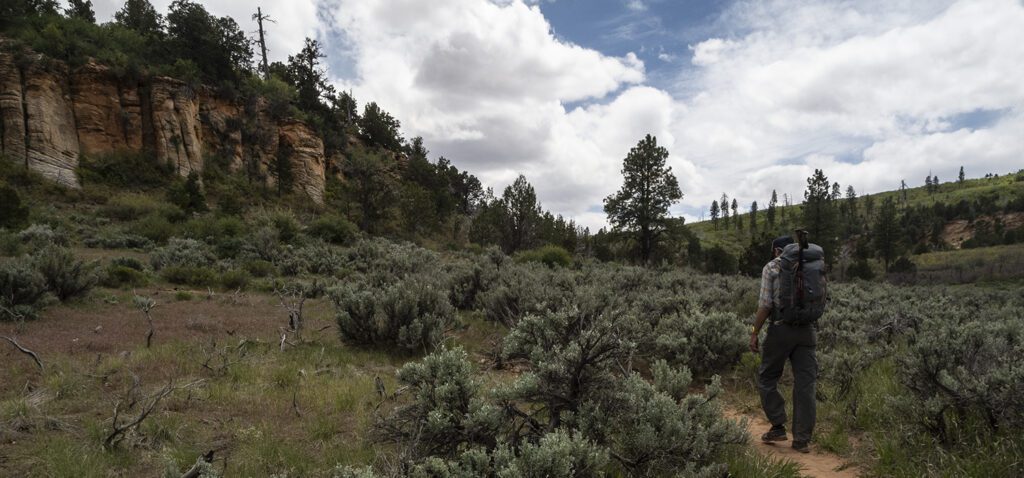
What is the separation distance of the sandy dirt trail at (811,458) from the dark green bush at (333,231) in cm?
2492

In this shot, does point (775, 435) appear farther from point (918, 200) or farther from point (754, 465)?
point (918, 200)

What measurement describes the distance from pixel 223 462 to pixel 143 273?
12285 millimetres

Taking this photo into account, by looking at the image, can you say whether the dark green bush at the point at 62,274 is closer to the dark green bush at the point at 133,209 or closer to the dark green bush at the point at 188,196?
the dark green bush at the point at 133,209

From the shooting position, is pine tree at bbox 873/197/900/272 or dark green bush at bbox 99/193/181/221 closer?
dark green bush at bbox 99/193/181/221

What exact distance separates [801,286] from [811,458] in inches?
62.0

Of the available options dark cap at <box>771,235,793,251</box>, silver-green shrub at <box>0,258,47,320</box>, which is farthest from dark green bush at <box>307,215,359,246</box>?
dark cap at <box>771,235,793,251</box>

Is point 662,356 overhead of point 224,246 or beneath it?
beneath

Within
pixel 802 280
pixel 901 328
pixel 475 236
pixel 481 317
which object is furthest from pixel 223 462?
pixel 475 236

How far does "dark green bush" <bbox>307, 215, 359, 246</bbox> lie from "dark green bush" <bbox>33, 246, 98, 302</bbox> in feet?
54.5

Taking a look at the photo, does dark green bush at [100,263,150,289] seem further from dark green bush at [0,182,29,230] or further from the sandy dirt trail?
the sandy dirt trail

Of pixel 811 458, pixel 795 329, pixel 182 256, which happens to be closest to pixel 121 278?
pixel 182 256

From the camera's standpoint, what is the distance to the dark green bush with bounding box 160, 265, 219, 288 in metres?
12.8

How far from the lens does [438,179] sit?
4784 centimetres

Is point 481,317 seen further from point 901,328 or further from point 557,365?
point 901,328
